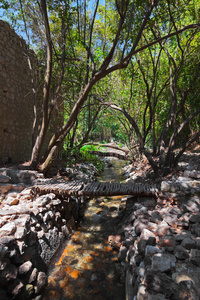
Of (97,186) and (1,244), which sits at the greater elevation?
(97,186)

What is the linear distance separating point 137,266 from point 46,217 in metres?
1.76

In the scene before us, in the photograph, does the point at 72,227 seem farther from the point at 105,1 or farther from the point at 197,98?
the point at 197,98

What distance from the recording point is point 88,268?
3178mm

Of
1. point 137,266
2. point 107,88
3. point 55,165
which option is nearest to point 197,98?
point 107,88

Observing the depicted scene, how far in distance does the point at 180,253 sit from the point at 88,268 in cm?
172

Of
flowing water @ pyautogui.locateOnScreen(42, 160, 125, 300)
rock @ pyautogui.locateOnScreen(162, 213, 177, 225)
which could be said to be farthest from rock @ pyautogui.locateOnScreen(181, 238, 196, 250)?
flowing water @ pyautogui.locateOnScreen(42, 160, 125, 300)

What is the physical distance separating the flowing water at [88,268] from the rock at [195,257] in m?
1.21

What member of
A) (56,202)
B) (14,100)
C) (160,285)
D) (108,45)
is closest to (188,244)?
(160,285)

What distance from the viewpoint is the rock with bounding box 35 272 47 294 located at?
2.60m

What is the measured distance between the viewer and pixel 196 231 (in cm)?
252

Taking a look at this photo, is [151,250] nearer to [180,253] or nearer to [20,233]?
[180,253]

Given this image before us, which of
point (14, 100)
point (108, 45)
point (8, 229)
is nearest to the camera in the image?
point (8, 229)

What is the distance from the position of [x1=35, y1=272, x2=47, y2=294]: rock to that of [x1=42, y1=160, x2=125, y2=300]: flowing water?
9 cm

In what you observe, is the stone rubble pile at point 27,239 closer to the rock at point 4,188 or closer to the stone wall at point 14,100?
the rock at point 4,188
